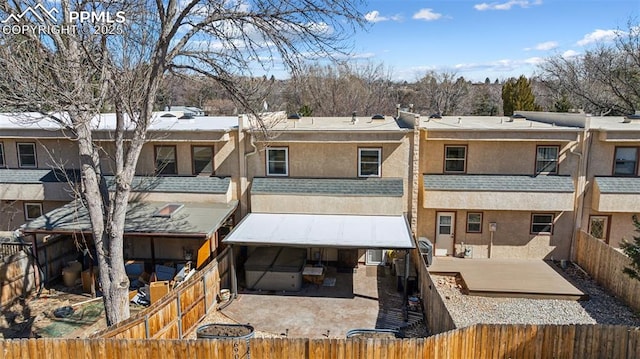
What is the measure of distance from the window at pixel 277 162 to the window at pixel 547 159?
35.3 feet

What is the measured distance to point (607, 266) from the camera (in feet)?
53.2

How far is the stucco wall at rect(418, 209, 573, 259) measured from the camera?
1880cm

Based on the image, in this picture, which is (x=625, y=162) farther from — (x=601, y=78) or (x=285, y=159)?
(x=601, y=78)

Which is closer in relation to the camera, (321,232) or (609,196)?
(321,232)

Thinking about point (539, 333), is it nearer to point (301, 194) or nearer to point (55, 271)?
point (301, 194)

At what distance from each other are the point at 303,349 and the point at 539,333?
5.36 metres

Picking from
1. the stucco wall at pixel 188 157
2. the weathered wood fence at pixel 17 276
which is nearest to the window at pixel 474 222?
the stucco wall at pixel 188 157

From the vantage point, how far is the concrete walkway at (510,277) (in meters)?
15.5

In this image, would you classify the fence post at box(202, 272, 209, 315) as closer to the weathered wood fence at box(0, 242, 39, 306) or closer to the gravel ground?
the weathered wood fence at box(0, 242, 39, 306)

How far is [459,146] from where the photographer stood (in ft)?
61.8

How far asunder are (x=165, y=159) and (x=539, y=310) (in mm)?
15545

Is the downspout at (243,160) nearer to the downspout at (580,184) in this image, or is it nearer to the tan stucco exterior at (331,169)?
the tan stucco exterior at (331,169)

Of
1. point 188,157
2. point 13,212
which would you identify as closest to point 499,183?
point 188,157

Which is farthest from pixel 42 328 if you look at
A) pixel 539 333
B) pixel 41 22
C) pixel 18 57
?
pixel 539 333
